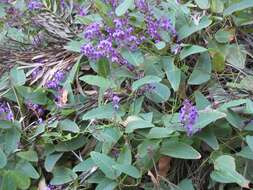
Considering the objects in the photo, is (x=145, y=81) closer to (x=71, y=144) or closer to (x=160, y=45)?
(x=160, y=45)

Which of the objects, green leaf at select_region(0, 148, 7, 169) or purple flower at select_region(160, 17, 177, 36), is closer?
green leaf at select_region(0, 148, 7, 169)

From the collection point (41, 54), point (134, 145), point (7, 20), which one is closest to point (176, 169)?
point (134, 145)

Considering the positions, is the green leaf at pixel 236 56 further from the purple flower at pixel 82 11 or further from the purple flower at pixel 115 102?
the purple flower at pixel 82 11

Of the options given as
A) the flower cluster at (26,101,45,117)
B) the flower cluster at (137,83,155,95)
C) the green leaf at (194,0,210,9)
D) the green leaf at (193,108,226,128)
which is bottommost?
the flower cluster at (26,101,45,117)

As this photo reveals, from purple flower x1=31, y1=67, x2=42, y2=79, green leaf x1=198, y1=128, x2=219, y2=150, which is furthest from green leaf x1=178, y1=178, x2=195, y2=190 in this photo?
purple flower x1=31, y1=67, x2=42, y2=79

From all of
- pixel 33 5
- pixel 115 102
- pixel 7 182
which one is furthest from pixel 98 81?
pixel 33 5

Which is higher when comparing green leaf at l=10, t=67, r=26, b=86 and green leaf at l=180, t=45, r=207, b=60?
green leaf at l=180, t=45, r=207, b=60

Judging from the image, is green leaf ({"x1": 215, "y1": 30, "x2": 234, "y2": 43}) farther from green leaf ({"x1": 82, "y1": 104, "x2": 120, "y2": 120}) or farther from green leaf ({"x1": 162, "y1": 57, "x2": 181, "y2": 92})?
green leaf ({"x1": 82, "y1": 104, "x2": 120, "y2": 120})

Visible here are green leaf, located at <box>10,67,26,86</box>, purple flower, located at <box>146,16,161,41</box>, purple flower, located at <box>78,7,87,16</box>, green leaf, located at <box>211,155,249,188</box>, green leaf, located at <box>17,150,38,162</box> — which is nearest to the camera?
green leaf, located at <box>211,155,249,188</box>

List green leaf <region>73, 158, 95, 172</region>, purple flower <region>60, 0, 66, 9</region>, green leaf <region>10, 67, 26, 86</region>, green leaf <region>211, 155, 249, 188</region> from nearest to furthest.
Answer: green leaf <region>211, 155, 249, 188</region> < green leaf <region>73, 158, 95, 172</region> < green leaf <region>10, 67, 26, 86</region> < purple flower <region>60, 0, 66, 9</region>
